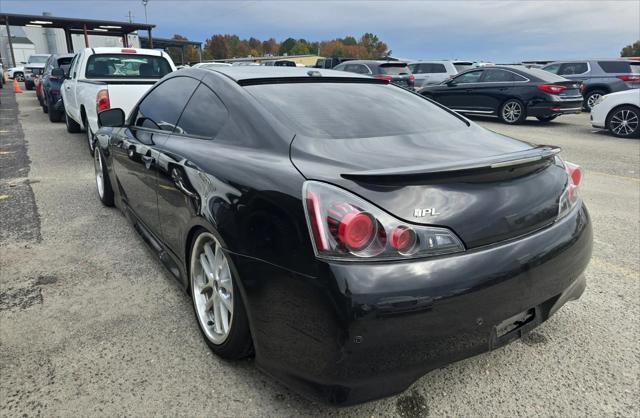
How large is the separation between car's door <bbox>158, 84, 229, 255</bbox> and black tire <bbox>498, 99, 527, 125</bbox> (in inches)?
455

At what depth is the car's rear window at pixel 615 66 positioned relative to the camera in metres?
15.3

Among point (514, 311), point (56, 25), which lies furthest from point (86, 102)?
Result: point (56, 25)

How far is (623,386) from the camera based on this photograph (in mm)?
2244

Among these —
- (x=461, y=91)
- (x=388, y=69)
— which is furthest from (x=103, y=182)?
(x=388, y=69)

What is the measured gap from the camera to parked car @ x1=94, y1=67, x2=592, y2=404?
1.67m

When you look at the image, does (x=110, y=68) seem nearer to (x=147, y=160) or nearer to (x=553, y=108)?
(x=147, y=160)

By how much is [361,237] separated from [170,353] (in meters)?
1.46

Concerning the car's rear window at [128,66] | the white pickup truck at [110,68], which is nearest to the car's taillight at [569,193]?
the white pickup truck at [110,68]

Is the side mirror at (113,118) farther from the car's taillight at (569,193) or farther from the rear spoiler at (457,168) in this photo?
the car's taillight at (569,193)

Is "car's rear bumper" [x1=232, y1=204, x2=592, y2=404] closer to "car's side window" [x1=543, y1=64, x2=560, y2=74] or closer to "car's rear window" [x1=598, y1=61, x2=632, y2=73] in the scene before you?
"car's rear window" [x1=598, y1=61, x2=632, y2=73]

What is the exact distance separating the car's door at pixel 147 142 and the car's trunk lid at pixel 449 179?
1423mm

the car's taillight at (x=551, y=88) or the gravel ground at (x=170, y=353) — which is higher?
the car's taillight at (x=551, y=88)

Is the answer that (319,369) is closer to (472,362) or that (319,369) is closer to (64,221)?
(472,362)

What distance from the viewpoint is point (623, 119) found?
35.1 feet
